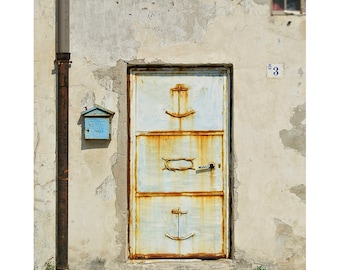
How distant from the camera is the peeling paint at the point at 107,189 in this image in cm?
585

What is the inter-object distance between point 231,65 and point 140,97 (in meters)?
0.96

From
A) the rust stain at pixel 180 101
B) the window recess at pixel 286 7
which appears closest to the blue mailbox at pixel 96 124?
the rust stain at pixel 180 101

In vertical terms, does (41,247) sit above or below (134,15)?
below

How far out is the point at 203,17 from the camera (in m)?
5.86

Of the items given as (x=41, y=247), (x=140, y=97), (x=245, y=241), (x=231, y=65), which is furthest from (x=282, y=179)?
(x=41, y=247)

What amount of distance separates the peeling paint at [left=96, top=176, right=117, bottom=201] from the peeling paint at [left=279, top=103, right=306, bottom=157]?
1.75m

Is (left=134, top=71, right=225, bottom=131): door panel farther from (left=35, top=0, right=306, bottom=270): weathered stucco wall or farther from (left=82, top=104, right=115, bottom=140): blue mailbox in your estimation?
(left=82, top=104, right=115, bottom=140): blue mailbox

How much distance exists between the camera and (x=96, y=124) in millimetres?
5789

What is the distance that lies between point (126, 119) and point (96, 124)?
0.98ft

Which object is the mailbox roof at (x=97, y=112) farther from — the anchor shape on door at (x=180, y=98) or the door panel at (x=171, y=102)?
the anchor shape on door at (x=180, y=98)

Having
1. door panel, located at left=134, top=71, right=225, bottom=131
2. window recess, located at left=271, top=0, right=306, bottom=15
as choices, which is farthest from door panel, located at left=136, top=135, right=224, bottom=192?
window recess, located at left=271, top=0, right=306, bottom=15

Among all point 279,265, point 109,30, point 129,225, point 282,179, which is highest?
point 109,30

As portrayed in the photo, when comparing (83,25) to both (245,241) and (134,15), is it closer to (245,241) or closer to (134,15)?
(134,15)

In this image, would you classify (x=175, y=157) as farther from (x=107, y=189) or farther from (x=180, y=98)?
(x=107, y=189)
